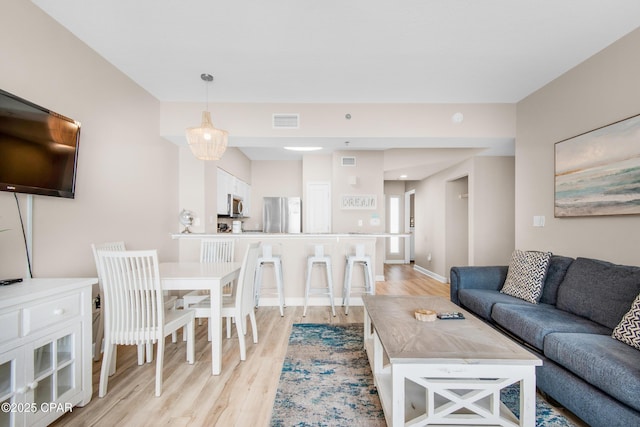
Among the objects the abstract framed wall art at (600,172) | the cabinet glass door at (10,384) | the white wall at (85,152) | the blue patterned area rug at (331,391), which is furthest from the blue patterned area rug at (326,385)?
the abstract framed wall art at (600,172)

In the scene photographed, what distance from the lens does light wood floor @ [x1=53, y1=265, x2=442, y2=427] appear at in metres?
1.71

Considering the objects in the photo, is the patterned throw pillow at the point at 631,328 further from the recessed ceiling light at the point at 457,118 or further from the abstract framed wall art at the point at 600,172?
the recessed ceiling light at the point at 457,118

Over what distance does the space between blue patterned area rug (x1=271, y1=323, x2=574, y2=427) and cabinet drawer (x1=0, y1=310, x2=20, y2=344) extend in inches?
55.0

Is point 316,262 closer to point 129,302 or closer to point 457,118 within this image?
point 129,302

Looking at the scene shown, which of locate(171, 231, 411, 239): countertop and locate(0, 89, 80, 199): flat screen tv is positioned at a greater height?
locate(0, 89, 80, 199): flat screen tv

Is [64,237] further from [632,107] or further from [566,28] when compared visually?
[632,107]

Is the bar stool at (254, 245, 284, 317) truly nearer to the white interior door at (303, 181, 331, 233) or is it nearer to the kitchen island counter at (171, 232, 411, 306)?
the kitchen island counter at (171, 232, 411, 306)

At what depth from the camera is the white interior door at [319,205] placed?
6202mm

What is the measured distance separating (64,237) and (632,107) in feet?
15.2

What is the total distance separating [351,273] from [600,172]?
266 cm

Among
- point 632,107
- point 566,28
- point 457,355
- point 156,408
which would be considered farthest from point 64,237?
point 632,107

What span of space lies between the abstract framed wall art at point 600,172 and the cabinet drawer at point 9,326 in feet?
13.2

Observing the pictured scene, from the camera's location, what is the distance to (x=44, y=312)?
1.54 metres

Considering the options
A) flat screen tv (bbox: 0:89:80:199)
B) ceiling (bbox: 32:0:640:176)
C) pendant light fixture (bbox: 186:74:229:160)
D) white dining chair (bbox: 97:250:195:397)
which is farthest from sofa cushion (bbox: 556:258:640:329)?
flat screen tv (bbox: 0:89:80:199)
